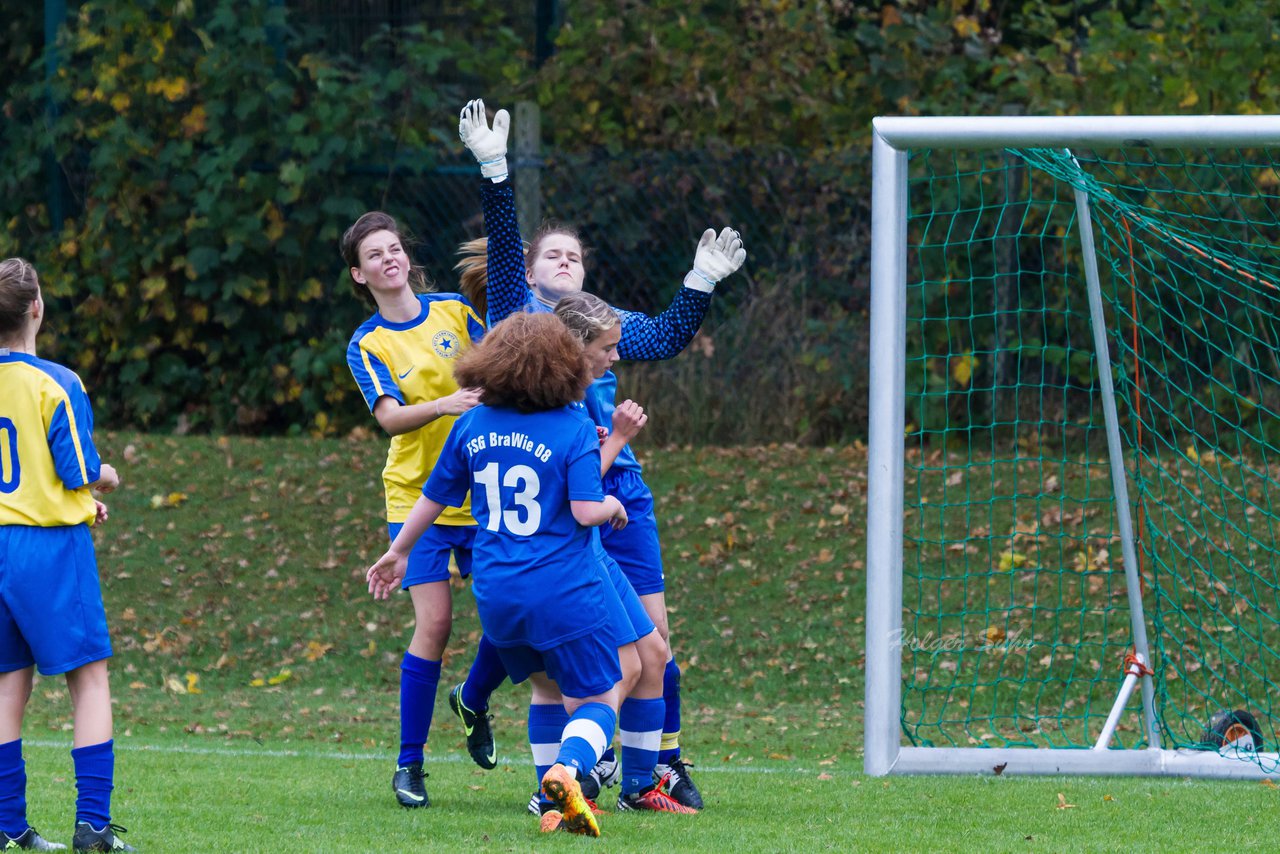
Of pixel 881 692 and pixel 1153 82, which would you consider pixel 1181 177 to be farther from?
pixel 881 692

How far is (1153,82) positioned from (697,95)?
324 centimetres

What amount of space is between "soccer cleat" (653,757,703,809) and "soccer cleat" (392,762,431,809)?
698 millimetres

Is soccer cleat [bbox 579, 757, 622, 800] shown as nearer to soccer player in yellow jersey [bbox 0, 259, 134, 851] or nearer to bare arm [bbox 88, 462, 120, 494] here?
soccer player in yellow jersey [bbox 0, 259, 134, 851]

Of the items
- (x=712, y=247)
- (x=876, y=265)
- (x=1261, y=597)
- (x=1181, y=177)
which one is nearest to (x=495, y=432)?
(x=712, y=247)

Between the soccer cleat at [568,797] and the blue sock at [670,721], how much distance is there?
2.67 ft

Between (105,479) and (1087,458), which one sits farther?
(1087,458)

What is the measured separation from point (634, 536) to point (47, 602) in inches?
64.7

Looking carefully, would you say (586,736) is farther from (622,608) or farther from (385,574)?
(385,574)

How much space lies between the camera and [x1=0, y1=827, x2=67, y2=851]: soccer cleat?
404 centimetres

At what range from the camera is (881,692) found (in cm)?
543

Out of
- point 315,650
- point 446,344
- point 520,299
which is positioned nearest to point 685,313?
point 520,299

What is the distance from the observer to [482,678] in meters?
5.00

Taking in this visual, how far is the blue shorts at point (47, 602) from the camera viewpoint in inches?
157

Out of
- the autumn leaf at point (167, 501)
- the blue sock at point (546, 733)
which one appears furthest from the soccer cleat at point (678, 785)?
the autumn leaf at point (167, 501)
